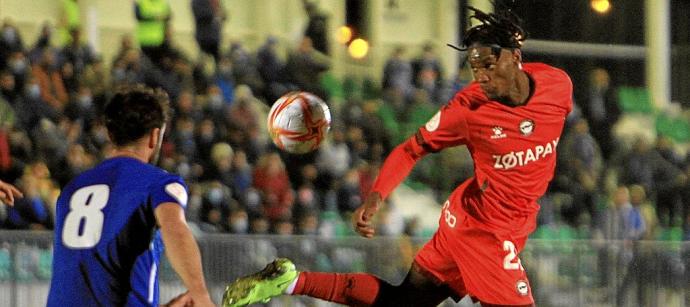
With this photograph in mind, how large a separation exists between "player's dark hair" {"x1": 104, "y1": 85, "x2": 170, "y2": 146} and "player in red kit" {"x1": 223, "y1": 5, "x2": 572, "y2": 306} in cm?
207

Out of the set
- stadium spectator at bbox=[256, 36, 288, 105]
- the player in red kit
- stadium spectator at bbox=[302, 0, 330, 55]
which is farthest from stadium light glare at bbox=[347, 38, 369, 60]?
the player in red kit

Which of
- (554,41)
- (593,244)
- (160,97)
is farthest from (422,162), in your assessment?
(160,97)

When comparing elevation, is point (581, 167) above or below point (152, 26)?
below

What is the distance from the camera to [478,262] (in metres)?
8.30

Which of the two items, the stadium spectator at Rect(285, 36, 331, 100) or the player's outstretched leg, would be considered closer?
the player's outstretched leg

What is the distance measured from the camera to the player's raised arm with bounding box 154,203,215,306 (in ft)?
19.4

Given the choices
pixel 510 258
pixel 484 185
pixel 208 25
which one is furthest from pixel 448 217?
pixel 208 25

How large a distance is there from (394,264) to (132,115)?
6.97 metres

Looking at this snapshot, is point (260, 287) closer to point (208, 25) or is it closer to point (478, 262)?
point (478, 262)

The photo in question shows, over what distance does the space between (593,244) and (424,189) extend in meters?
3.74

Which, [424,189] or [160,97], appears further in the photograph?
[424,189]

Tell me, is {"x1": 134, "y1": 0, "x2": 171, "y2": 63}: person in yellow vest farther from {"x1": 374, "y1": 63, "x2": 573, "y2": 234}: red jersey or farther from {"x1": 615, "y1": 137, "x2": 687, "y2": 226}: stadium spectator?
{"x1": 374, "y1": 63, "x2": 573, "y2": 234}: red jersey

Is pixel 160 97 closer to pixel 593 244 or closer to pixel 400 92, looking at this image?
pixel 593 244

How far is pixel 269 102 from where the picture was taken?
1616 cm
